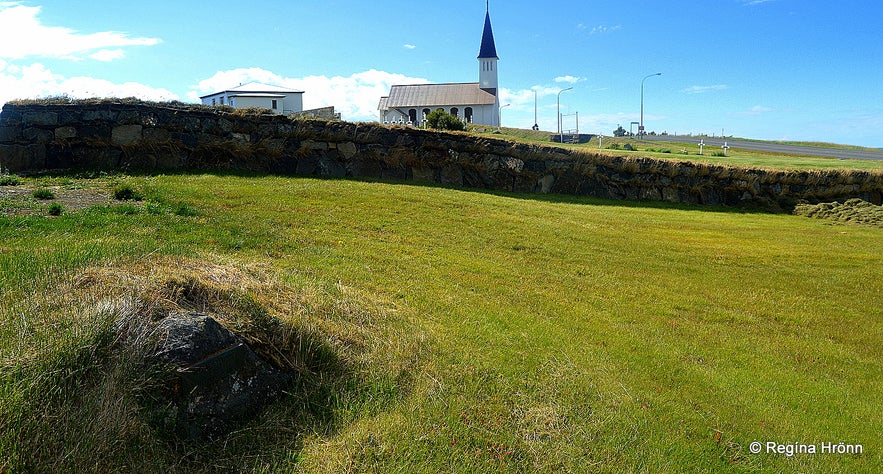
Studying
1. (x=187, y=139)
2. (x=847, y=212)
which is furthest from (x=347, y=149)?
(x=847, y=212)

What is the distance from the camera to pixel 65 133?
34.8 ft

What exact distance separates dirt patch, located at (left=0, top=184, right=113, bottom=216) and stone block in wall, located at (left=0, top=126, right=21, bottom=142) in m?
2.10

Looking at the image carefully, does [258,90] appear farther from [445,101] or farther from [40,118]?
[40,118]

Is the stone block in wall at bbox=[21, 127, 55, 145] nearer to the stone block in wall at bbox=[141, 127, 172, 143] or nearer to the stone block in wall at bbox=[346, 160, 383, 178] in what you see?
the stone block in wall at bbox=[141, 127, 172, 143]

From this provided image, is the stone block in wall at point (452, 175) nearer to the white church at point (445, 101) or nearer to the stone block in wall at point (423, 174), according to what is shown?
the stone block in wall at point (423, 174)

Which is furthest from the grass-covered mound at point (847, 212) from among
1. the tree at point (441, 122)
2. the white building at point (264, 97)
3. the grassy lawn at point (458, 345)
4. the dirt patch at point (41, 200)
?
the white building at point (264, 97)

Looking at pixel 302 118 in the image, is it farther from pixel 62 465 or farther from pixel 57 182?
pixel 62 465

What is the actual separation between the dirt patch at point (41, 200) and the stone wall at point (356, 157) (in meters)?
2.08

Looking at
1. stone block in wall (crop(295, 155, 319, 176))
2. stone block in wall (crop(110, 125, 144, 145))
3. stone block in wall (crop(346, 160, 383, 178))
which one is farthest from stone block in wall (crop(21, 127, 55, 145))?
stone block in wall (crop(346, 160, 383, 178))

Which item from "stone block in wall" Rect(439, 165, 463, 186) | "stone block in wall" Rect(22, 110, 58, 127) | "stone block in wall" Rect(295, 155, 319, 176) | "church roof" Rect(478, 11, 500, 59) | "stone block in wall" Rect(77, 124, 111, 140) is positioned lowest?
"stone block in wall" Rect(439, 165, 463, 186)

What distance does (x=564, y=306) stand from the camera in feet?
19.3

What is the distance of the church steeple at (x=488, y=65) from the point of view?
2803 inches

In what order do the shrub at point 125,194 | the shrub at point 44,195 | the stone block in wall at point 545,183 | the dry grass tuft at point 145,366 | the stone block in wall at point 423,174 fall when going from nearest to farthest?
1. the dry grass tuft at point 145,366
2. the shrub at point 44,195
3. the shrub at point 125,194
4. the stone block in wall at point 423,174
5. the stone block in wall at point 545,183

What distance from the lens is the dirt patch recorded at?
23.3 ft
